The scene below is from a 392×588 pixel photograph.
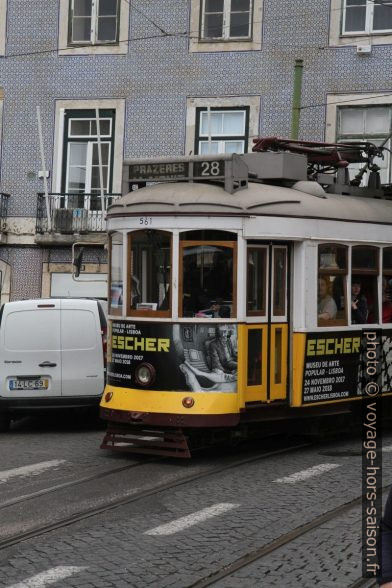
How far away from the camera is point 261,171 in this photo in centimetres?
1305

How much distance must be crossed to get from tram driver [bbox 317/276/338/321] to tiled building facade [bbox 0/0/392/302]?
39.6 ft

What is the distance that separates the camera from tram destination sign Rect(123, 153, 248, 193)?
12.0m

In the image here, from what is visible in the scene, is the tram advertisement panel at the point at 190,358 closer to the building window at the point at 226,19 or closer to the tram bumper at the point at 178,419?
the tram bumper at the point at 178,419

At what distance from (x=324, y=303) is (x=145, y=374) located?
2.12 m

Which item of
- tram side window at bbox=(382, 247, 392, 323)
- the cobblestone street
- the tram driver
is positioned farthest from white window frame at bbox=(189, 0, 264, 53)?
the cobblestone street

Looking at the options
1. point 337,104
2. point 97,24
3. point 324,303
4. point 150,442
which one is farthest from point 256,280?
point 97,24

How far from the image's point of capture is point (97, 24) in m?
26.3

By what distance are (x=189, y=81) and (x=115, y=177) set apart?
102 inches

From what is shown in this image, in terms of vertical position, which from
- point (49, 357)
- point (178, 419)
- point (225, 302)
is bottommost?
point (178, 419)

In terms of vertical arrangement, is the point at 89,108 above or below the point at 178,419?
above

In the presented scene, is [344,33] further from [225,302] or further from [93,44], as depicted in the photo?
[225,302]

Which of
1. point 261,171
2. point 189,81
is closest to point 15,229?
point 189,81

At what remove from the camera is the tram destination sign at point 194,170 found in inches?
474

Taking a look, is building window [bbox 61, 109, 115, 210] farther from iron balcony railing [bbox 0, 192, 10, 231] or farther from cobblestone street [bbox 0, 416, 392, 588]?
cobblestone street [bbox 0, 416, 392, 588]
